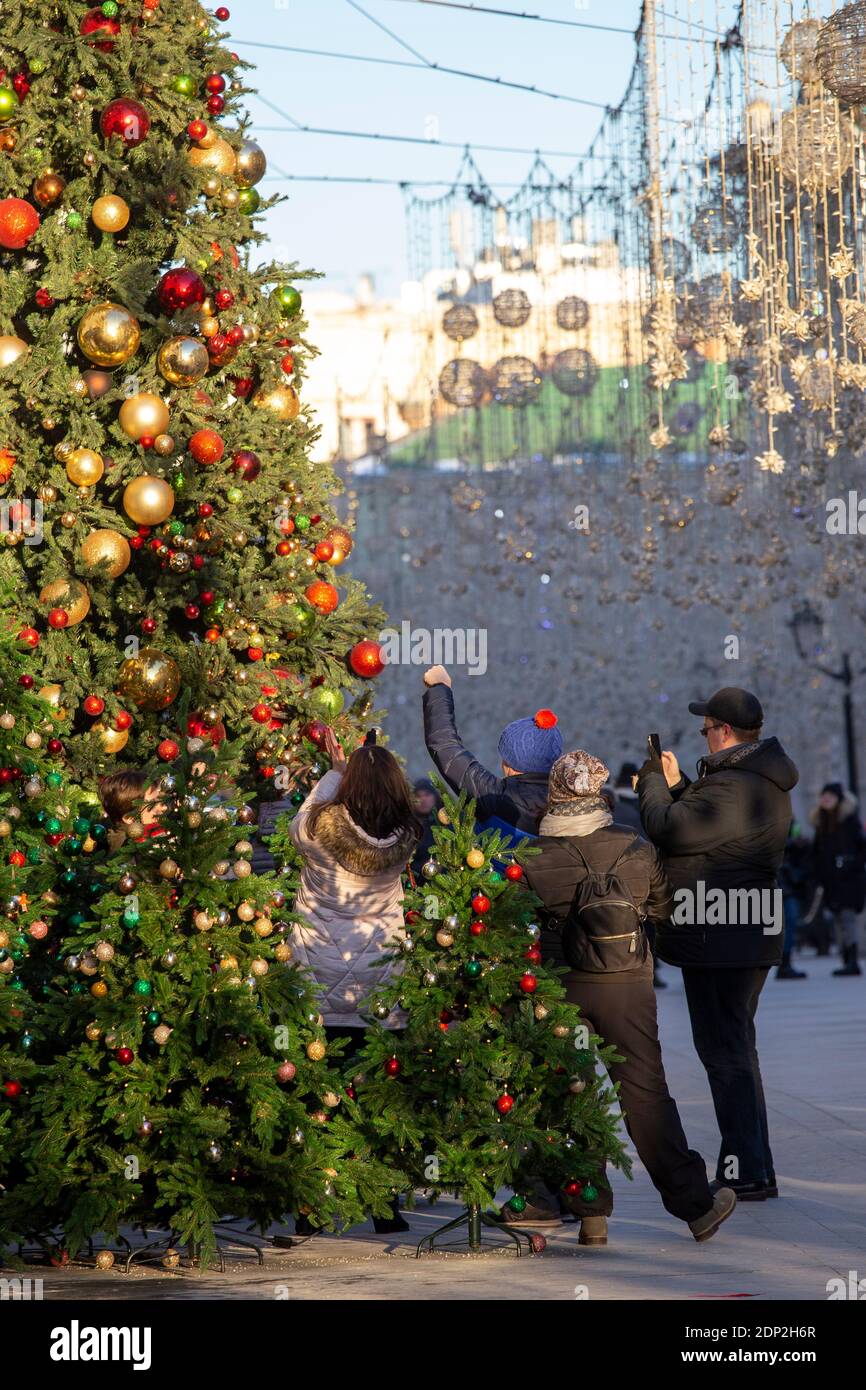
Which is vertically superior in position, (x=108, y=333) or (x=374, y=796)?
(x=108, y=333)

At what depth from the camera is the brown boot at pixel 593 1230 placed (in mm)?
6641

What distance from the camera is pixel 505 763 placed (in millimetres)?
7711

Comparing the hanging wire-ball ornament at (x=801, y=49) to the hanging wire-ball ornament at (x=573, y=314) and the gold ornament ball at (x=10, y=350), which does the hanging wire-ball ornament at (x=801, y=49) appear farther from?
the hanging wire-ball ornament at (x=573, y=314)

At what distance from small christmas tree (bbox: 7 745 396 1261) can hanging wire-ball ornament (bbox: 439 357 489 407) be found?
33.1ft

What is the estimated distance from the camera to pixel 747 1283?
5867 millimetres

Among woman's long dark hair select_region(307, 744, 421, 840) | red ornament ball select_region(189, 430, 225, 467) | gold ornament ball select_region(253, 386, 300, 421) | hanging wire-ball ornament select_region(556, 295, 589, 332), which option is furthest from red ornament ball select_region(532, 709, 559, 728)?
hanging wire-ball ornament select_region(556, 295, 589, 332)

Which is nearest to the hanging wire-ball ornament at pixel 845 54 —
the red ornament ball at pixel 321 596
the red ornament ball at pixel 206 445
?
the red ornament ball at pixel 321 596

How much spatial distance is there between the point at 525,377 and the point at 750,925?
8.83 m

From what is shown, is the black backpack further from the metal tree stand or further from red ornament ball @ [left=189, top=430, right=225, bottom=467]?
red ornament ball @ [left=189, top=430, right=225, bottom=467]

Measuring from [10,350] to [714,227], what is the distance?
18.2ft

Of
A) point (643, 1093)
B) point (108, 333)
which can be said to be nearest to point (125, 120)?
point (108, 333)

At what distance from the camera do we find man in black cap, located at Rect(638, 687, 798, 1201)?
7469 millimetres

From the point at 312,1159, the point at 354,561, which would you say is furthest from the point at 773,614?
the point at 312,1159

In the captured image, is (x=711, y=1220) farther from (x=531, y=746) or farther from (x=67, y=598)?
(x=67, y=598)
